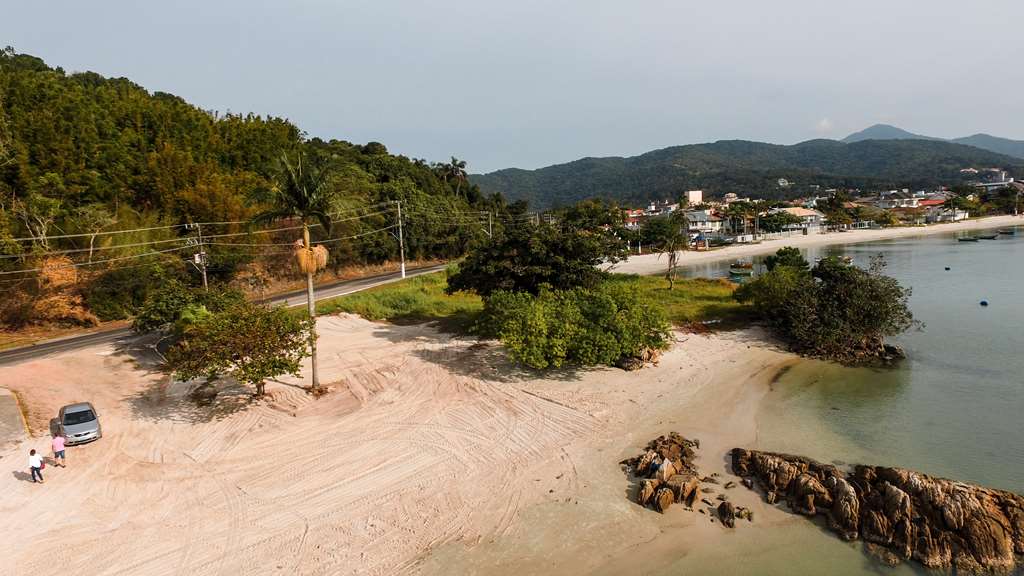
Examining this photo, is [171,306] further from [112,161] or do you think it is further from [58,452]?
[112,161]

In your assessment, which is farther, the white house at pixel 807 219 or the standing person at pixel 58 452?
the white house at pixel 807 219

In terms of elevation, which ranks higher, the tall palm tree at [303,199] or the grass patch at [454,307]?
the tall palm tree at [303,199]

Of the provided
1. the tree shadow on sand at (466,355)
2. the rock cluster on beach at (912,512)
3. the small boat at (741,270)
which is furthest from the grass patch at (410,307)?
the small boat at (741,270)

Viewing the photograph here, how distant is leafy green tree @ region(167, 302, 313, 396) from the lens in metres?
18.0

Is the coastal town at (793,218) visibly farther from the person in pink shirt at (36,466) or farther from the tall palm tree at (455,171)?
the person in pink shirt at (36,466)

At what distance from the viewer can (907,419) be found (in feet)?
63.5

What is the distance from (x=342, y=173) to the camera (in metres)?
68.6

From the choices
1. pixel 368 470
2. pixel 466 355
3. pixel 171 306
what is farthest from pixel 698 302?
pixel 171 306

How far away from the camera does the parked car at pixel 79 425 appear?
644 inches

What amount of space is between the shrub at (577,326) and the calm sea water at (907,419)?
5.93m

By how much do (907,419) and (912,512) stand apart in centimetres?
840

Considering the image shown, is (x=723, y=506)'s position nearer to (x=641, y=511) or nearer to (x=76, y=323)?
(x=641, y=511)

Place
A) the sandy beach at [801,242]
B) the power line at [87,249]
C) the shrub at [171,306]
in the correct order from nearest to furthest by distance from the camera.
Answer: the shrub at [171,306]
the power line at [87,249]
the sandy beach at [801,242]

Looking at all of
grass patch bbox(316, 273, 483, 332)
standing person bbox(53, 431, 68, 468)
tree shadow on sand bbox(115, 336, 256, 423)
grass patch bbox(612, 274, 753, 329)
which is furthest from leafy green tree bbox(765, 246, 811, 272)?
standing person bbox(53, 431, 68, 468)
